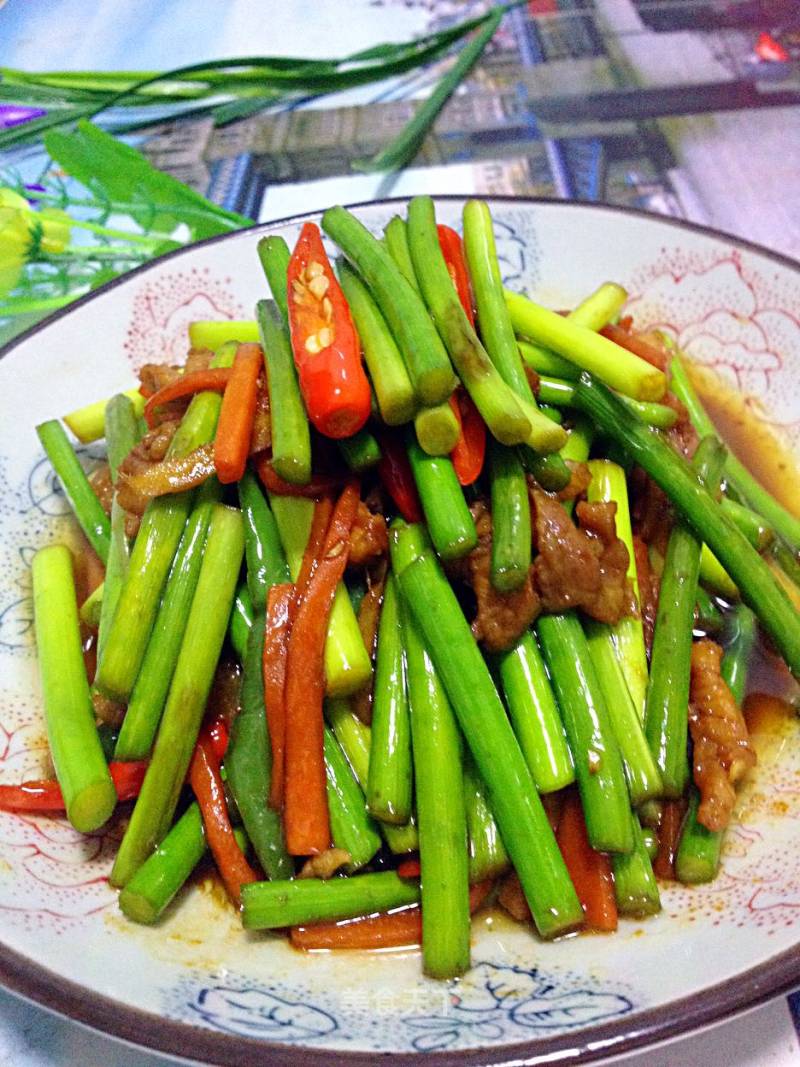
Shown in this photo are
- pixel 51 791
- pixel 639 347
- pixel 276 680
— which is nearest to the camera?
pixel 276 680

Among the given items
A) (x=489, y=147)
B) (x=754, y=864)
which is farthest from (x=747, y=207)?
(x=754, y=864)

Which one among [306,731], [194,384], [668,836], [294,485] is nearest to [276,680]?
[306,731]

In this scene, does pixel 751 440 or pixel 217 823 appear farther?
pixel 751 440

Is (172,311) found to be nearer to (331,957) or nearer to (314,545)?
(314,545)

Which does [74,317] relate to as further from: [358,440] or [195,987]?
[195,987]

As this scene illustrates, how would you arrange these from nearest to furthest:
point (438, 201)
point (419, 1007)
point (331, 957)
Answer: point (419, 1007) < point (331, 957) < point (438, 201)

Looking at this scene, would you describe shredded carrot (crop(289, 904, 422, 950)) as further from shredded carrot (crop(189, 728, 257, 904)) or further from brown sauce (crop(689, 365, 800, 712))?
brown sauce (crop(689, 365, 800, 712))

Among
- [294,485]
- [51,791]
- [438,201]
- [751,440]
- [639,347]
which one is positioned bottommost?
[751,440]

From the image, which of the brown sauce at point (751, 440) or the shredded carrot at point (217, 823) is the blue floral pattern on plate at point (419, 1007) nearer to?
the shredded carrot at point (217, 823)
